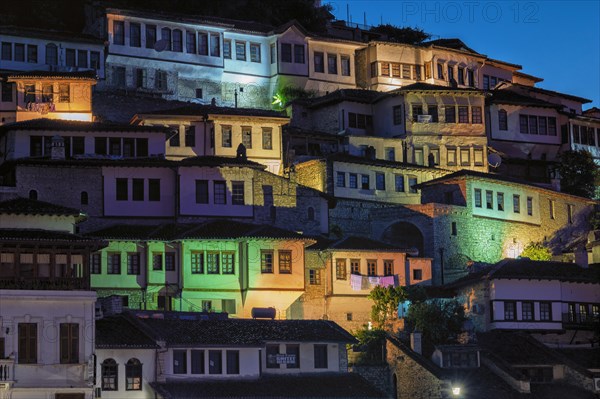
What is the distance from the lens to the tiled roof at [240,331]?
52531 mm

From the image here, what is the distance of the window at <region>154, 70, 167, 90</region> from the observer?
283ft

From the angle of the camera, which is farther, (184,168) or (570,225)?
(570,225)

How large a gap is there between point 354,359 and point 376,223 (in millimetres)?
16391

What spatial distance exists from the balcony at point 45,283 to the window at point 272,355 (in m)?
9.36

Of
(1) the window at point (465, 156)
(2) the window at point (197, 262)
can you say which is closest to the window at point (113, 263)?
(2) the window at point (197, 262)

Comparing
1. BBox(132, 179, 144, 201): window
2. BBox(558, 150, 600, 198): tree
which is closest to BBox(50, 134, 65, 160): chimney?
BBox(132, 179, 144, 201): window

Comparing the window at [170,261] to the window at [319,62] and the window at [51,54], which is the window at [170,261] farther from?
the window at [319,62]

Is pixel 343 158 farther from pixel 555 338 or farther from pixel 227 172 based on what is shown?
pixel 555 338

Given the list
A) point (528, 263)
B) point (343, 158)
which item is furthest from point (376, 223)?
point (528, 263)

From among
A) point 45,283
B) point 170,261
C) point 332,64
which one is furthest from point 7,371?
point 332,64

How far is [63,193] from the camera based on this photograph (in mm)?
65125

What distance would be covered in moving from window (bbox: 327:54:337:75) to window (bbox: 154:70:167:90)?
12.6m

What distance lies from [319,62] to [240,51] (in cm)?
580

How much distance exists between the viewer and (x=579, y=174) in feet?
290
